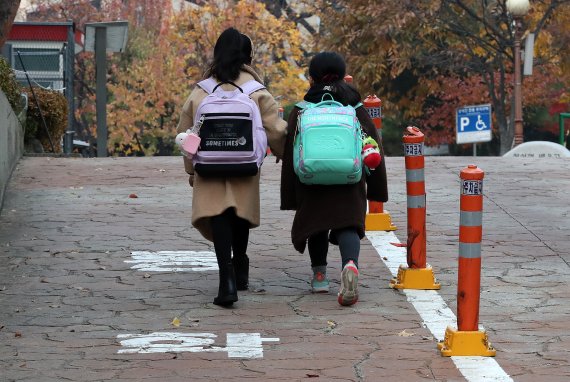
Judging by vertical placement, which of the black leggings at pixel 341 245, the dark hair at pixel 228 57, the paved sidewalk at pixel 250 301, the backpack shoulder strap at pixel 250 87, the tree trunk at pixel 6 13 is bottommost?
the paved sidewalk at pixel 250 301

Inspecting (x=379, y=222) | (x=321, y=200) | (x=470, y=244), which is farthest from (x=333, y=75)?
(x=379, y=222)

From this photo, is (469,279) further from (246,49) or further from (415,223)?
(246,49)

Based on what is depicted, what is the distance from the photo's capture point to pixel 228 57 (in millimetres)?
8859

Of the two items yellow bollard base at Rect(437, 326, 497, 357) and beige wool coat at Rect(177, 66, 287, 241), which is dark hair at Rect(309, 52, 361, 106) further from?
yellow bollard base at Rect(437, 326, 497, 357)

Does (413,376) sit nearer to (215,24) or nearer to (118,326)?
(118,326)

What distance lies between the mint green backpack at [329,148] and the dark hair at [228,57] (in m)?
0.53

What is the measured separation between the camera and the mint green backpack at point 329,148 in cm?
859

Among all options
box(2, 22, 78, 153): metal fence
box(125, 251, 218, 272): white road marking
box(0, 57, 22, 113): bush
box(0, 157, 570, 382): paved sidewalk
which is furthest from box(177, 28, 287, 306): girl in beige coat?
box(2, 22, 78, 153): metal fence

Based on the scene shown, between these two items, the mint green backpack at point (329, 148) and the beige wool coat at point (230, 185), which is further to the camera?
the beige wool coat at point (230, 185)

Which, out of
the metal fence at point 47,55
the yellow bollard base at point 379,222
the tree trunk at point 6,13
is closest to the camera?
the yellow bollard base at point 379,222

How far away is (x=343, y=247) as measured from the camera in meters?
8.84

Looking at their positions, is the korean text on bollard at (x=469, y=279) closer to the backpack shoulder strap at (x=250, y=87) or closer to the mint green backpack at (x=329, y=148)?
the mint green backpack at (x=329, y=148)

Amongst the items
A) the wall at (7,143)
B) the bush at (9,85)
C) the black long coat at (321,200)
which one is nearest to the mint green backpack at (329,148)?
the black long coat at (321,200)

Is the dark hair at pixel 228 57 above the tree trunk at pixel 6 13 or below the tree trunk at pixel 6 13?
below
